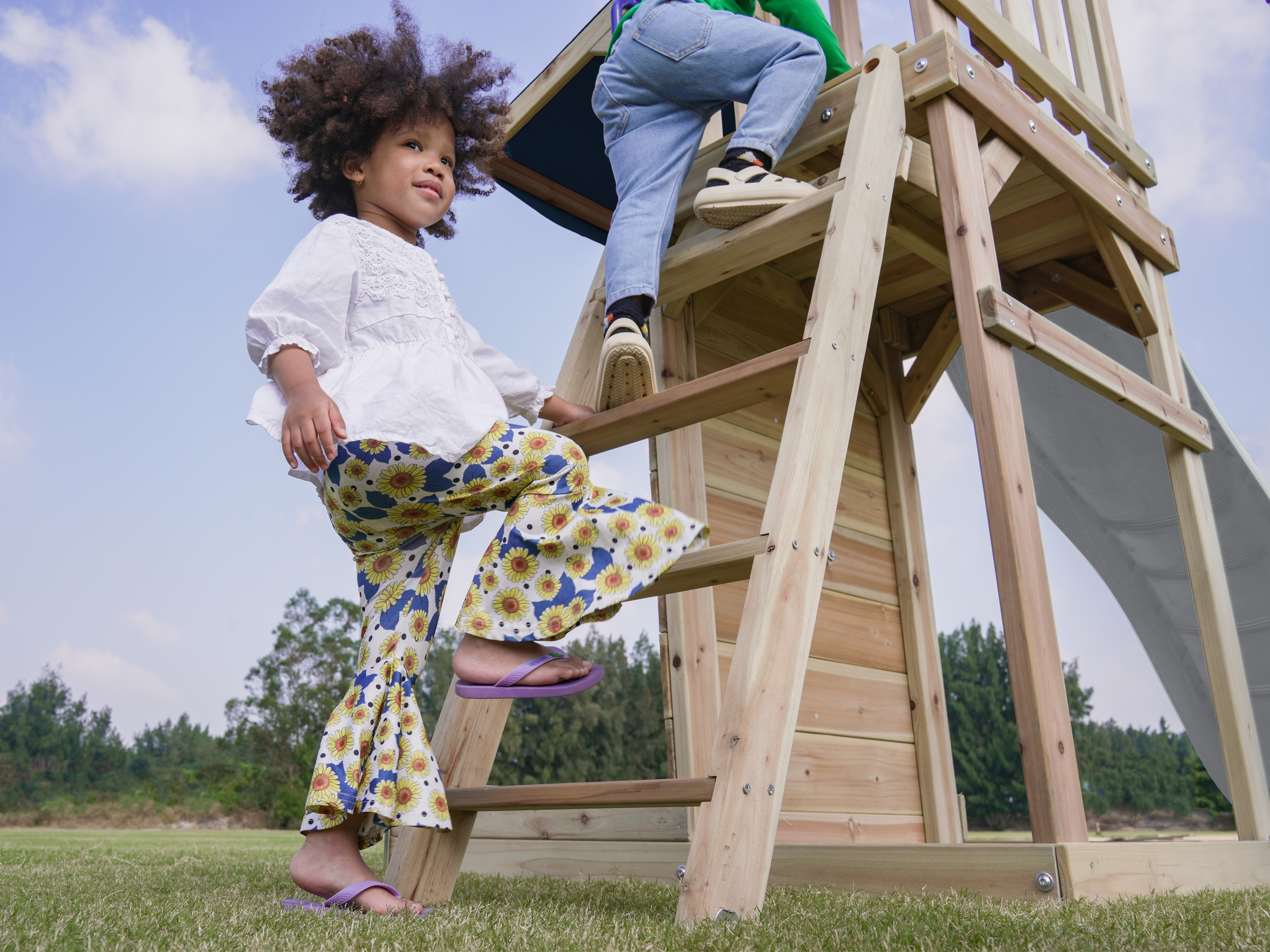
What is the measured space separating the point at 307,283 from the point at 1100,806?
71.6 feet

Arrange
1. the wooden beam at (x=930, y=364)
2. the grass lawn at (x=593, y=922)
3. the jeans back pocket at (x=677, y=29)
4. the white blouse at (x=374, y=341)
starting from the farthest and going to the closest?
the wooden beam at (x=930, y=364)
the jeans back pocket at (x=677, y=29)
the white blouse at (x=374, y=341)
the grass lawn at (x=593, y=922)

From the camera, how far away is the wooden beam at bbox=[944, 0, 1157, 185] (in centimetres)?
216

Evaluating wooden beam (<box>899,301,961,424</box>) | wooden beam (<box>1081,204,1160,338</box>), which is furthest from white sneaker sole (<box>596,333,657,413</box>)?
wooden beam (<box>899,301,961,424</box>)

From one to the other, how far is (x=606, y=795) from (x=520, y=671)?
0.65 feet

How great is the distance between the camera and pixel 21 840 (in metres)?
4.08

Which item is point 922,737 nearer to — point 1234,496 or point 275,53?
point 1234,496

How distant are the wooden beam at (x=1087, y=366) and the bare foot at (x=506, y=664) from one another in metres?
1.06

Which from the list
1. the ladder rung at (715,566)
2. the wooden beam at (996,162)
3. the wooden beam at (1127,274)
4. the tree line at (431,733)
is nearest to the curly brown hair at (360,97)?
the ladder rung at (715,566)

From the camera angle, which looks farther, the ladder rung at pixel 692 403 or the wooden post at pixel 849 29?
the wooden post at pixel 849 29

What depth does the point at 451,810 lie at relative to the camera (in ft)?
4.66

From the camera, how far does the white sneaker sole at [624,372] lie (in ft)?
5.34

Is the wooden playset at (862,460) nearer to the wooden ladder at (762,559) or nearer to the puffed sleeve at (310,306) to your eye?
the wooden ladder at (762,559)

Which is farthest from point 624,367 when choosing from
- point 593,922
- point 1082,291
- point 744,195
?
point 1082,291

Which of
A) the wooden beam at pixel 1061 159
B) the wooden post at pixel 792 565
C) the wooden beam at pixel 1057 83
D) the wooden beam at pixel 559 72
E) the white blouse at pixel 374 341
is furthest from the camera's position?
the wooden beam at pixel 559 72
